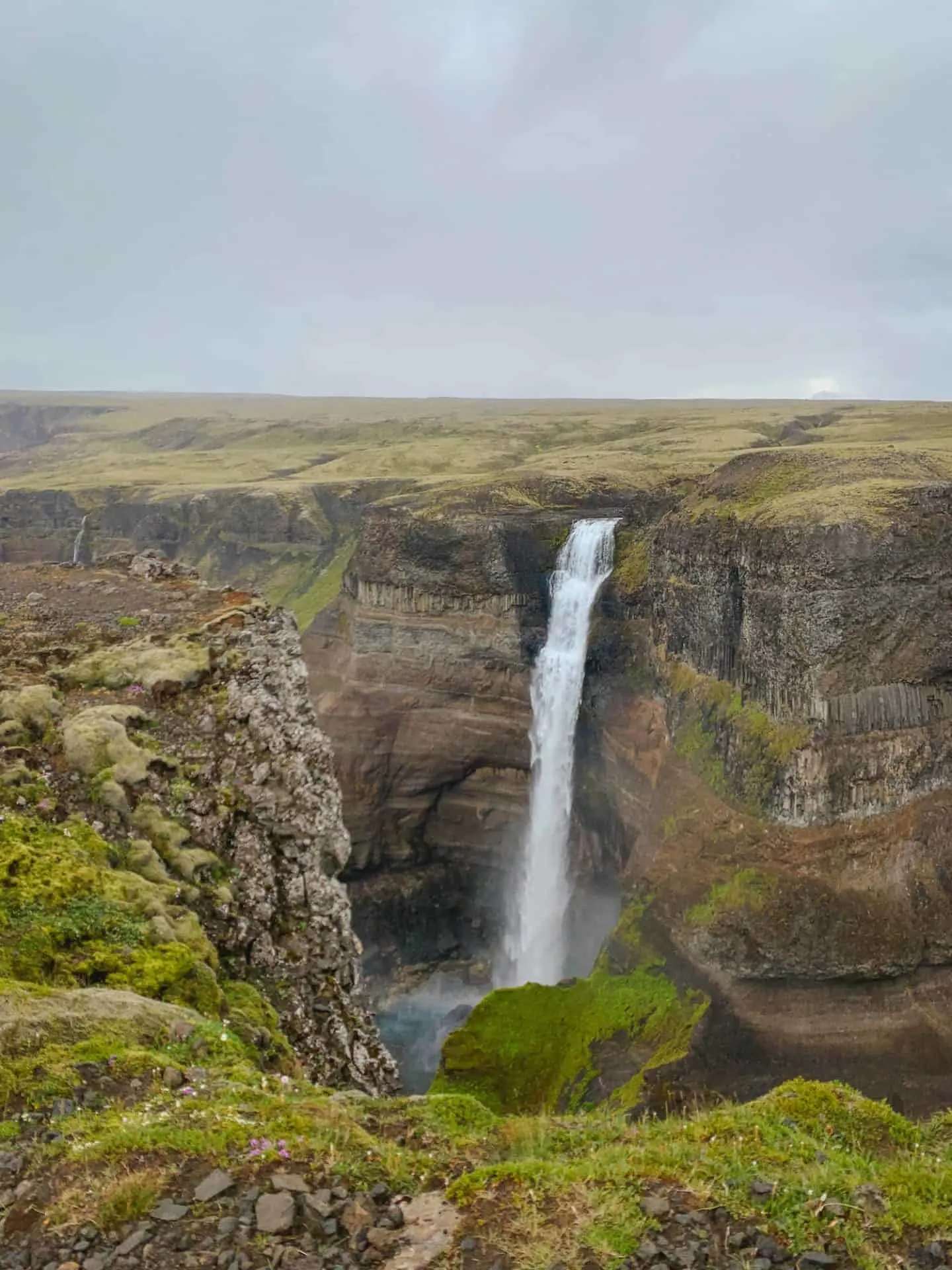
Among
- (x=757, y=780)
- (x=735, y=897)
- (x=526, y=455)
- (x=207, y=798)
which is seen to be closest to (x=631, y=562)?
(x=757, y=780)

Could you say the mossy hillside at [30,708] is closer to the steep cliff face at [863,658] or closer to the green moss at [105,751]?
the green moss at [105,751]

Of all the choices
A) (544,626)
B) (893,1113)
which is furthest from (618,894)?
(893,1113)

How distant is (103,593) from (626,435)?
9533 centimetres

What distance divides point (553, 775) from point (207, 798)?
1304 inches

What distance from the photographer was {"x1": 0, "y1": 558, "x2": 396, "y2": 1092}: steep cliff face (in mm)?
12461

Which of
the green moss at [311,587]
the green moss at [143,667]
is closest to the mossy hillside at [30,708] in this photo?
the green moss at [143,667]

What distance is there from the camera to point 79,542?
90.4 m

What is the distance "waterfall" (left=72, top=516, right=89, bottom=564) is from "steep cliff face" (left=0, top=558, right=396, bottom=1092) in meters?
78.8

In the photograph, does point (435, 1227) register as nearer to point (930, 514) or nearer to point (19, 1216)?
point (19, 1216)

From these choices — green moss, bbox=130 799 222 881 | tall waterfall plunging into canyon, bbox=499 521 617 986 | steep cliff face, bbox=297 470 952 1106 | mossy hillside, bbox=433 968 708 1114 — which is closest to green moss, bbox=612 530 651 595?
steep cliff face, bbox=297 470 952 1106

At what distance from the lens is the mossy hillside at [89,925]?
1041cm

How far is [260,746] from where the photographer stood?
49.9ft

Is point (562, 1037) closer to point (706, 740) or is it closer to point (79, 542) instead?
point (706, 740)

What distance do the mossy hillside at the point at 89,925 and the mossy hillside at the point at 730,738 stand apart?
25.2m
